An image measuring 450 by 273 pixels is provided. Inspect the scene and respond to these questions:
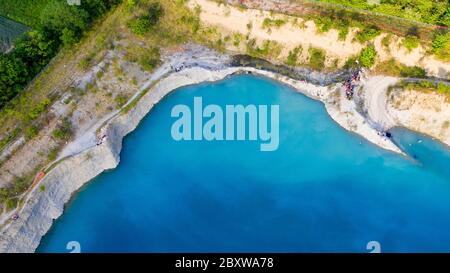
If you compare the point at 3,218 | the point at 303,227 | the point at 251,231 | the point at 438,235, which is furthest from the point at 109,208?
the point at 438,235

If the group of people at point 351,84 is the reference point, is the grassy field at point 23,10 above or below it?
above

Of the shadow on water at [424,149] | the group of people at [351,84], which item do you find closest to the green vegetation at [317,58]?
the group of people at [351,84]

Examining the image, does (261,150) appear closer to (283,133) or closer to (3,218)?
(283,133)

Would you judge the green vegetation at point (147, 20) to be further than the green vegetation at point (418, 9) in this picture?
Yes

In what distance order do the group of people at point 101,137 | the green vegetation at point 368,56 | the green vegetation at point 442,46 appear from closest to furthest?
the group of people at point 101,137
the green vegetation at point 442,46
the green vegetation at point 368,56

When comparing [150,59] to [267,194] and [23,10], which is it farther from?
[267,194]

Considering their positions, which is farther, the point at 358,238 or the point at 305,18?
the point at 305,18

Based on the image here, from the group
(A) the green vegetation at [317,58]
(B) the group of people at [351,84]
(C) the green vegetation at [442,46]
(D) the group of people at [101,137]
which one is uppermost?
(A) the green vegetation at [317,58]

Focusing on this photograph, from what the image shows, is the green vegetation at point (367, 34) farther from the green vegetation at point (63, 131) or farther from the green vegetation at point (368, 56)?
the green vegetation at point (63, 131)

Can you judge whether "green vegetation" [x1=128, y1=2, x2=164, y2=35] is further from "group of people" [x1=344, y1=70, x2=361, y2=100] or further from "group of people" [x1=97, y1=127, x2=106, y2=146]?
"group of people" [x1=344, y1=70, x2=361, y2=100]
